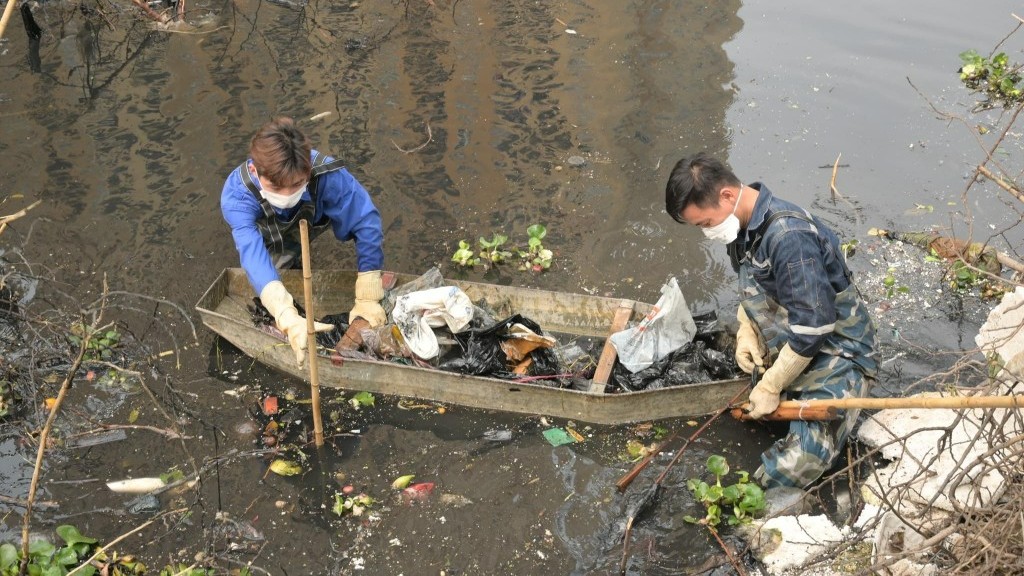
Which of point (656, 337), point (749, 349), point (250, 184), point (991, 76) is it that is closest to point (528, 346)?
point (656, 337)

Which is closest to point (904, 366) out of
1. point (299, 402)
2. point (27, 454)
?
point (299, 402)

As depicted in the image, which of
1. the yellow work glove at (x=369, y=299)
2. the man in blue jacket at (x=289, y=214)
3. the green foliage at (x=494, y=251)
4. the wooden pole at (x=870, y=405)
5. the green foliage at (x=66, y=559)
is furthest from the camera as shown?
the green foliage at (x=494, y=251)

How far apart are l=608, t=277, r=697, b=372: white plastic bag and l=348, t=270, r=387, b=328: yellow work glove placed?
1596 mm

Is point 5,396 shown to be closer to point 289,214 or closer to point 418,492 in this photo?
point 289,214

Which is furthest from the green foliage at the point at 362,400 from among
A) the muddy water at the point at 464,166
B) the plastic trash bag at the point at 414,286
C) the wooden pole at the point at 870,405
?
the wooden pole at the point at 870,405

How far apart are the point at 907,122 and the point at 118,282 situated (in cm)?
766

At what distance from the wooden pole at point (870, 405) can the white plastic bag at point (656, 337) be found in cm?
56

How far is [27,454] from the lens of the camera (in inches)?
201

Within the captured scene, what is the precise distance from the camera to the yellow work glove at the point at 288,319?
4.86m

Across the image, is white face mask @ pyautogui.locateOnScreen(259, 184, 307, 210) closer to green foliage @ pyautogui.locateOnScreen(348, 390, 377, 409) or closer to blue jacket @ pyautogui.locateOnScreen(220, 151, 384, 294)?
blue jacket @ pyautogui.locateOnScreen(220, 151, 384, 294)

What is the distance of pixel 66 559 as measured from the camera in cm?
408

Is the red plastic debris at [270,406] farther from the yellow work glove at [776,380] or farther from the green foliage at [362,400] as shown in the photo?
the yellow work glove at [776,380]

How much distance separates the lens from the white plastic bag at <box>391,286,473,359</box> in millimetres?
5309

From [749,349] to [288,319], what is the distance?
2.73m
